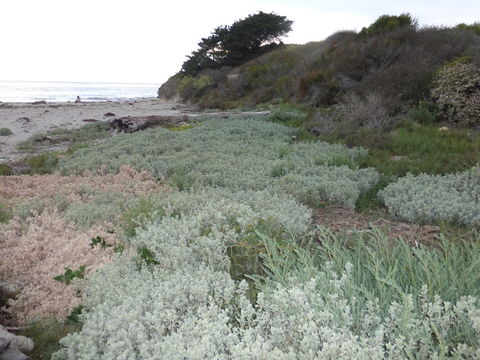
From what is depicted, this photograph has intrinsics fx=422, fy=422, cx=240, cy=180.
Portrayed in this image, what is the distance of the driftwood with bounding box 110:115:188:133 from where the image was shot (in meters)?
14.8

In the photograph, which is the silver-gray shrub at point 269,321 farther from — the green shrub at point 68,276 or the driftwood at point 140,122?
the driftwood at point 140,122

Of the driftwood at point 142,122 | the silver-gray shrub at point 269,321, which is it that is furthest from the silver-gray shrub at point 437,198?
the driftwood at point 142,122

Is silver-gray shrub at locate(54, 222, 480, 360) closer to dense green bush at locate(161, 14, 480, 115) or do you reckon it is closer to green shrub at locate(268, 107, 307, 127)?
dense green bush at locate(161, 14, 480, 115)

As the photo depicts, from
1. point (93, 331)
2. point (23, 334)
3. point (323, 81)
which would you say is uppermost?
point (323, 81)

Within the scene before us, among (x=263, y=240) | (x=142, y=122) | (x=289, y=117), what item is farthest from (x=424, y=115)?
(x=142, y=122)

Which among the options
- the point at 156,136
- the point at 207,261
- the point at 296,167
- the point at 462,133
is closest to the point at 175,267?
the point at 207,261

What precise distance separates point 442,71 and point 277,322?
437 inches

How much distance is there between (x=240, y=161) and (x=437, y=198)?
11.0 ft

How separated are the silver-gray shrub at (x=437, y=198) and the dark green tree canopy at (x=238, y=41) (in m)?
35.3

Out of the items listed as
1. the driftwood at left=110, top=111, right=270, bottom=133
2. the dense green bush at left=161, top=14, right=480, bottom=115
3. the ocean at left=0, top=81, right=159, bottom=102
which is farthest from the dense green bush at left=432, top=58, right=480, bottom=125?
the ocean at left=0, top=81, right=159, bottom=102

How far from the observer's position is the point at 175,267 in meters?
3.62

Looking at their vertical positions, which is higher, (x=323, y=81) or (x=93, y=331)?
(x=323, y=81)

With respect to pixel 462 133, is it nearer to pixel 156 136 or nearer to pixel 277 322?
pixel 156 136

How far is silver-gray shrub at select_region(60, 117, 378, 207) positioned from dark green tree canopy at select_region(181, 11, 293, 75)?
31084 mm
